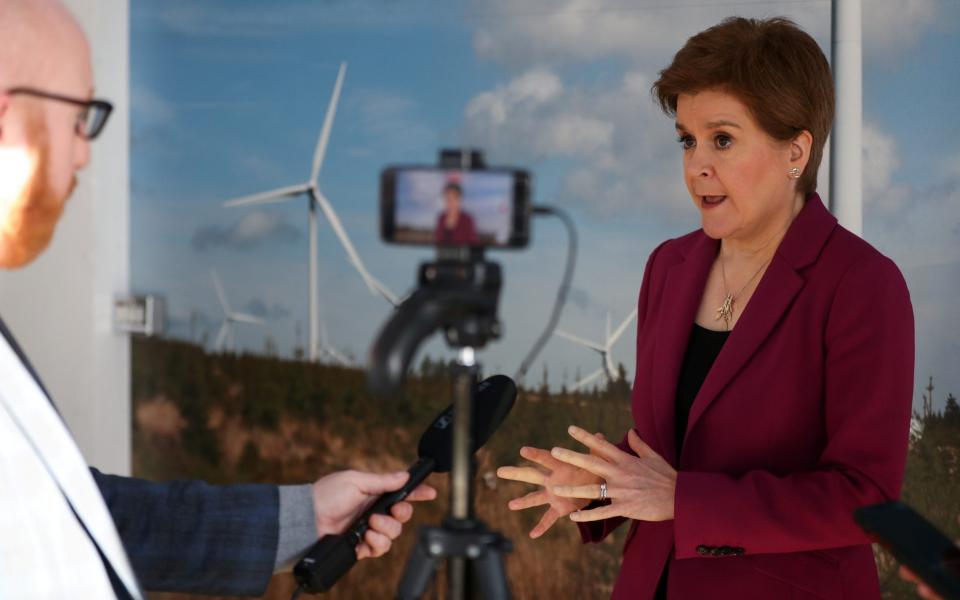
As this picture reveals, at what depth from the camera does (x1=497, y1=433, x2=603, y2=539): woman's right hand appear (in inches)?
72.3

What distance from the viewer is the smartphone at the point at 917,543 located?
1.08 metres

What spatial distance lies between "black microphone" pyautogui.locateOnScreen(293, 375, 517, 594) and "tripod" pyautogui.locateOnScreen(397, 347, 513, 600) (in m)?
0.09

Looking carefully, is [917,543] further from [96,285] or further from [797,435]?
[96,285]

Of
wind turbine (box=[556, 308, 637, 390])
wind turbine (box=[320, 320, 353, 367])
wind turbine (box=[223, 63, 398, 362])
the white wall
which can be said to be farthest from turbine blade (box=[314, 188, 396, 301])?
the white wall

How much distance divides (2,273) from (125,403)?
0.93 metres

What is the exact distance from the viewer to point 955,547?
3.63ft

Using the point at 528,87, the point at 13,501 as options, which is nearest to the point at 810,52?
the point at 13,501

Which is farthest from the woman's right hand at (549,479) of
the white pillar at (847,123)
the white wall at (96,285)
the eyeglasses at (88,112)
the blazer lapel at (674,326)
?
the white wall at (96,285)

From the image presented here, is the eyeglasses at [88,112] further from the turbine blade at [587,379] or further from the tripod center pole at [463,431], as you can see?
the turbine blade at [587,379]

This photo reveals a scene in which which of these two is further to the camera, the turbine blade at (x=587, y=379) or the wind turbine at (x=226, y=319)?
the wind turbine at (x=226, y=319)

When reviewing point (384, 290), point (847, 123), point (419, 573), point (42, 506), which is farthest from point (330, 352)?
point (419, 573)

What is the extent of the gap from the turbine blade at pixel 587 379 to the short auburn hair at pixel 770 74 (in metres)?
1.68

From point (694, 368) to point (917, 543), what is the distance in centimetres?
80

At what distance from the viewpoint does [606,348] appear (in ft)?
11.4
